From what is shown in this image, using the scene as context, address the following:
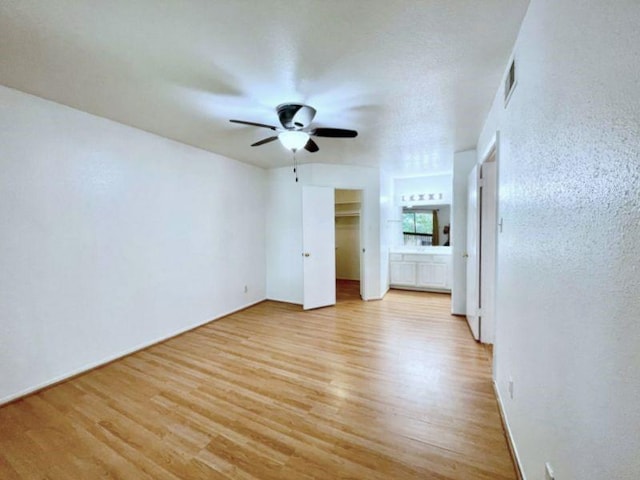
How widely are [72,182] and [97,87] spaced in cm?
95

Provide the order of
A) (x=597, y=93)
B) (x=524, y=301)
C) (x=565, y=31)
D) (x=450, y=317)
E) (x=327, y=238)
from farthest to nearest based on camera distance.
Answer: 1. (x=327, y=238)
2. (x=450, y=317)
3. (x=524, y=301)
4. (x=565, y=31)
5. (x=597, y=93)

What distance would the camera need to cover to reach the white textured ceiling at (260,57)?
142cm

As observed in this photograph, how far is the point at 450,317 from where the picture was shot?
162 inches

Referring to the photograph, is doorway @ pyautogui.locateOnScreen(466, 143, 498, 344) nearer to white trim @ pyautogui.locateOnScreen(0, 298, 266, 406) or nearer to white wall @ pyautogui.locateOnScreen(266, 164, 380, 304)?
white wall @ pyautogui.locateOnScreen(266, 164, 380, 304)

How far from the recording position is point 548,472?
1072 millimetres

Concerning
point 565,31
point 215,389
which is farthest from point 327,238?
point 565,31

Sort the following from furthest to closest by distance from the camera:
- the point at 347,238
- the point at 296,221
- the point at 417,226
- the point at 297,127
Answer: the point at 347,238
the point at 417,226
the point at 296,221
the point at 297,127

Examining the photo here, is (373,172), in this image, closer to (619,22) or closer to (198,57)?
(198,57)

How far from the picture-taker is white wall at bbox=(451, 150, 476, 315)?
4.06 m

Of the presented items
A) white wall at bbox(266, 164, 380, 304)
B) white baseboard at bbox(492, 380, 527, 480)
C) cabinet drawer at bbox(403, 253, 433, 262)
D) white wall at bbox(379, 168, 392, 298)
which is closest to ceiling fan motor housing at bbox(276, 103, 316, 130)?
white wall at bbox(266, 164, 380, 304)

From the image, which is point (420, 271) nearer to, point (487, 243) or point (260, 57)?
point (487, 243)

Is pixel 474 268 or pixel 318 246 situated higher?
pixel 318 246

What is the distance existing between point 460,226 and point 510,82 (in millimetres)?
2661

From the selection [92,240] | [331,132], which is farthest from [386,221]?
[92,240]
